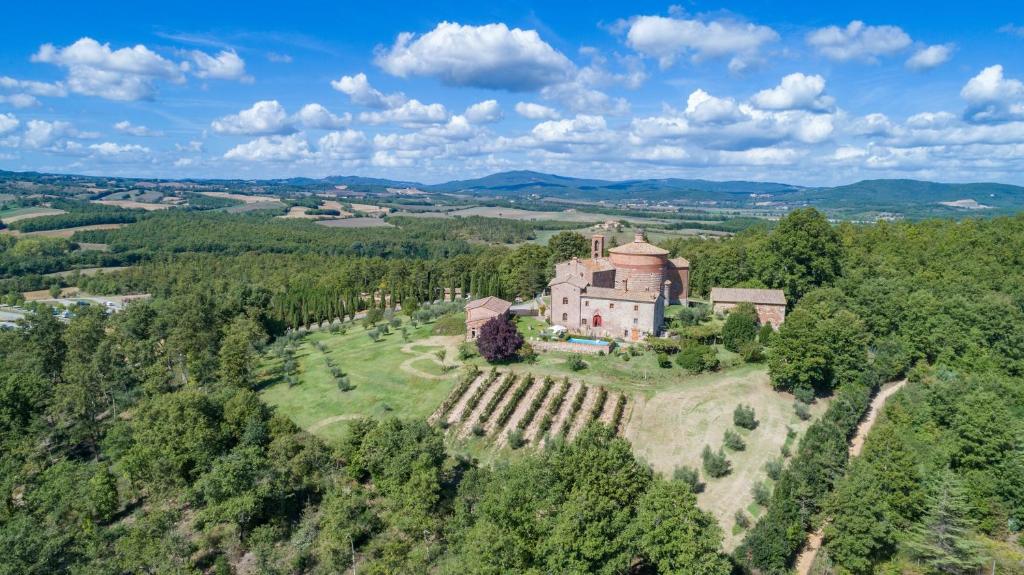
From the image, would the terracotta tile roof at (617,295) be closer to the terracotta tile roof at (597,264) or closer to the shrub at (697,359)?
the terracotta tile roof at (597,264)

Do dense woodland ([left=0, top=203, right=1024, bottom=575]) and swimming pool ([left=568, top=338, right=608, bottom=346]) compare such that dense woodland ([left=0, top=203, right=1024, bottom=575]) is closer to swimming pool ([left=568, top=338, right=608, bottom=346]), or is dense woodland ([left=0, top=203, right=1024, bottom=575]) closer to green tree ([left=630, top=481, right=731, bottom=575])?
green tree ([left=630, top=481, right=731, bottom=575])

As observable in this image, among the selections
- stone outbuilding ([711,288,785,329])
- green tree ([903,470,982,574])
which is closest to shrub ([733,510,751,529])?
green tree ([903,470,982,574])

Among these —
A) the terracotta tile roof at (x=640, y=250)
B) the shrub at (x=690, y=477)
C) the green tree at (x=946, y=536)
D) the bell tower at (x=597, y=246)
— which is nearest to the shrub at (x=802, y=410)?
the green tree at (x=946, y=536)

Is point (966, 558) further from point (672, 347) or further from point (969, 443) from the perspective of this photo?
point (672, 347)

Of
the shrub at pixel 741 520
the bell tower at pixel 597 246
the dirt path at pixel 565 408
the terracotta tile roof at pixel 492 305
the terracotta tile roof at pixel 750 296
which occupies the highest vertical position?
the bell tower at pixel 597 246

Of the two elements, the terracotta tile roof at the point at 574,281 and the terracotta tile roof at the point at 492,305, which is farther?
the terracotta tile roof at the point at 574,281

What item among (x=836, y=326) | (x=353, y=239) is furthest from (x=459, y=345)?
(x=353, y=239)
